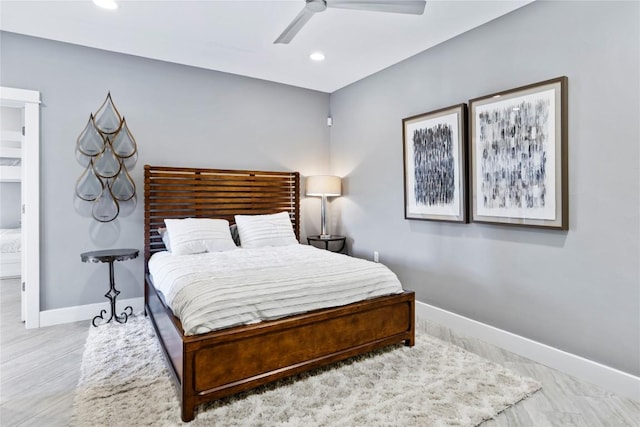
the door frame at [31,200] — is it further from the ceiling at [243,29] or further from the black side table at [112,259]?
the ceiling at [243,29]

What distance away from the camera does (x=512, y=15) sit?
9.00ft

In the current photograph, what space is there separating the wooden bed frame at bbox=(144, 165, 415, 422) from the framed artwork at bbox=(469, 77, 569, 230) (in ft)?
3.49

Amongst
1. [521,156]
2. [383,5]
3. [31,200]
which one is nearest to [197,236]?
[31,200]

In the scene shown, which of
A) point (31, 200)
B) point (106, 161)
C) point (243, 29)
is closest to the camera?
point (243, 29)

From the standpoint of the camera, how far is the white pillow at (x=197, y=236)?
337 centimetres

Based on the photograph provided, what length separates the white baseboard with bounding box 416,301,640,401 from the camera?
2160 millimetres

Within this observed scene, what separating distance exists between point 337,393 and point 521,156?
7.16ft

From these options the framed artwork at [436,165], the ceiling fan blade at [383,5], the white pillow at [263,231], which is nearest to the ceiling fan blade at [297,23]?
the ceiling fan blade at [383,5]

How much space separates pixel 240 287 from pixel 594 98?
264 centimetres

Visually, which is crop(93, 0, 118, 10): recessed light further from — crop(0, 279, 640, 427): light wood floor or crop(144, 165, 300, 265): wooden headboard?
crop(0, 279, 640, 427): light wood floor

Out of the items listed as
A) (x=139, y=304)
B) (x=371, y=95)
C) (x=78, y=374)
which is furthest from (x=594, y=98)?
(x=139, y=304)

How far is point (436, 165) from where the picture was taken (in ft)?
11.1

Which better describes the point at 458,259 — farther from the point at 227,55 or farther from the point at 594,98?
the point at 227,55

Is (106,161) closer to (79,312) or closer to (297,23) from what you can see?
(79,312)
